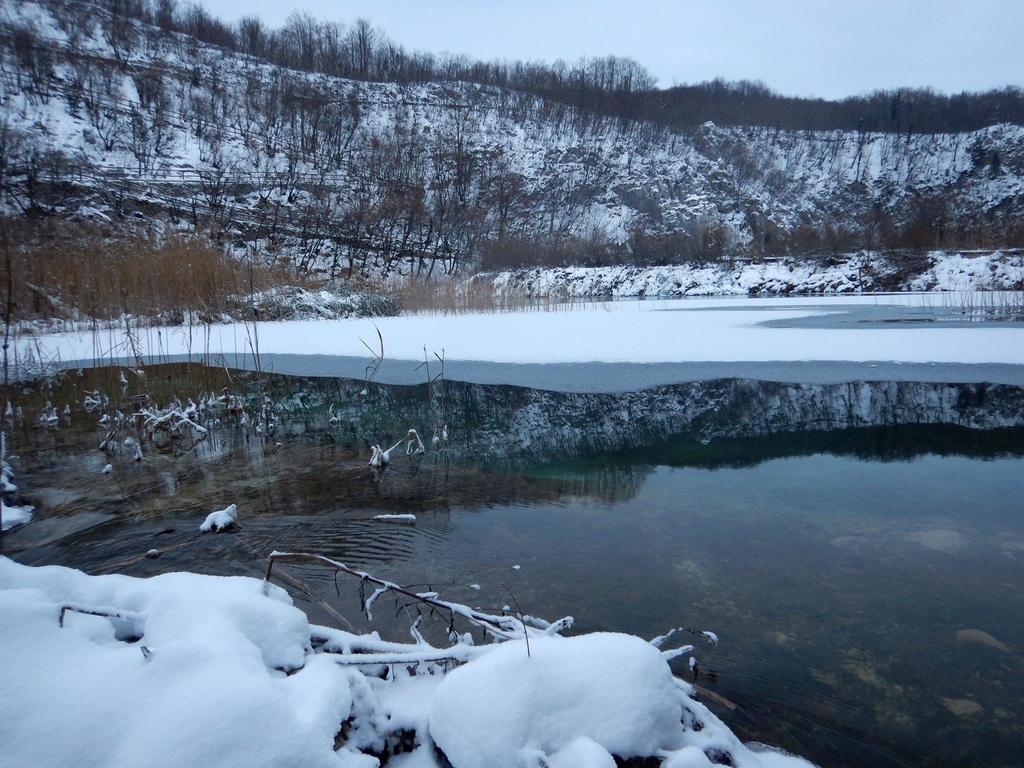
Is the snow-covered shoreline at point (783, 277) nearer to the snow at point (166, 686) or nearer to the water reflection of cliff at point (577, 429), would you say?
the water reflection of cliff at point (577, 429)

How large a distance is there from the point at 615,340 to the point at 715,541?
5640mm

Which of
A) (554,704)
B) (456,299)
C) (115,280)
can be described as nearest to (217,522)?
(554,704)

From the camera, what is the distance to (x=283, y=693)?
961 millimetres

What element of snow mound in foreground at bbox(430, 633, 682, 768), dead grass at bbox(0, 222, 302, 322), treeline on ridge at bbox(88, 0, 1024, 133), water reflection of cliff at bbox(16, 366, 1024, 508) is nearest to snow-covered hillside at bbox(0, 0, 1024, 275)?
treeline on ridge at bbox(88, 0, 1024, 133)

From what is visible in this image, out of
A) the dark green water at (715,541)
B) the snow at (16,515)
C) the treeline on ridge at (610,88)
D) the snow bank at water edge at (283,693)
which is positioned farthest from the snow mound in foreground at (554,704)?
the treeline on ridge at (610,88)

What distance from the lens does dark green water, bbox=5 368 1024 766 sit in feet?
4.93

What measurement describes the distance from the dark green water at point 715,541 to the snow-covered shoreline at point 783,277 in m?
11.5

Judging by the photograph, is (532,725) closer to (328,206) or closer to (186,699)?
(186,699)

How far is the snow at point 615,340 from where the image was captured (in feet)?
21.0

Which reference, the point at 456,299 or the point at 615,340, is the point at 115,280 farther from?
the point at 615,340

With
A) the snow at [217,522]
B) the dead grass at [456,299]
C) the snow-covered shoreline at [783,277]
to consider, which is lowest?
the snow at [217,522]

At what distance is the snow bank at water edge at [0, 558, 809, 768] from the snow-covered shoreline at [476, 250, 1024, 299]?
13734 mm

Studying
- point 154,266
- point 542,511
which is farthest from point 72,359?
point 542,511

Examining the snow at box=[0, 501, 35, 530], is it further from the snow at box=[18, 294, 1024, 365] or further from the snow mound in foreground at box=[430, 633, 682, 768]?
the snow at box=[18, 294, 1024, 365]
